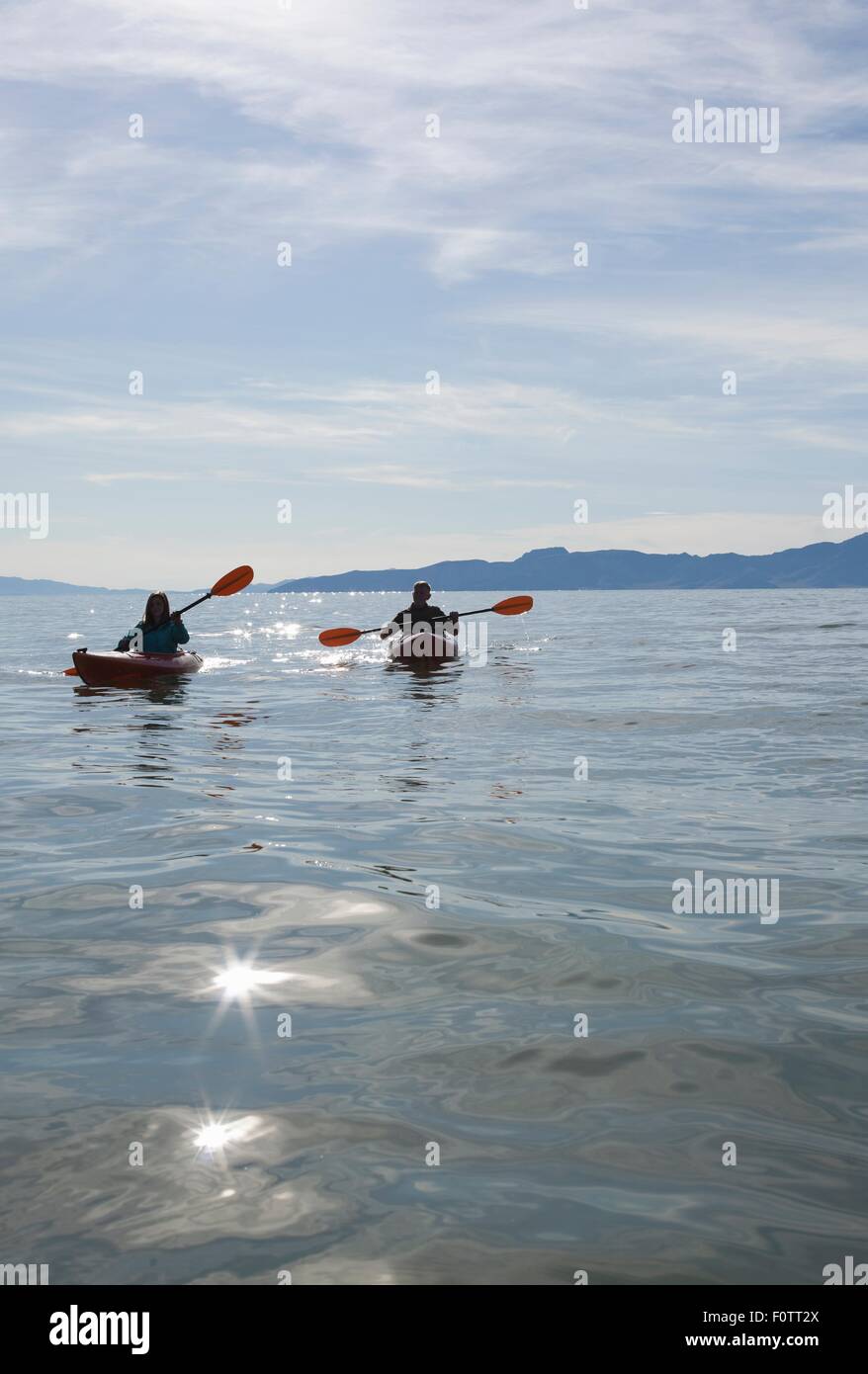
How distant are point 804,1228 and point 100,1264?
200 cm

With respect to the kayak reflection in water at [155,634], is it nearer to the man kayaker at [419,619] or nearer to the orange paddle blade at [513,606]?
the man kayaker at [419,619]

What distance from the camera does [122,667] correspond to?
19.5 meters

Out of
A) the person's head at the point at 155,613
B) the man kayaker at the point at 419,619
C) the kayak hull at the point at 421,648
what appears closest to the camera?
the person's head at the point at 155,613

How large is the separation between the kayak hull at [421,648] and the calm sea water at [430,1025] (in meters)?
11.7

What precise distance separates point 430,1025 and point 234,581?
17.1 metres

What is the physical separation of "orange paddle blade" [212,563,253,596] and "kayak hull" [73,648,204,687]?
1.53 meters

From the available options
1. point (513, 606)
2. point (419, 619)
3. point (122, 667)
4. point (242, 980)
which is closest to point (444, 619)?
point (419, 619)

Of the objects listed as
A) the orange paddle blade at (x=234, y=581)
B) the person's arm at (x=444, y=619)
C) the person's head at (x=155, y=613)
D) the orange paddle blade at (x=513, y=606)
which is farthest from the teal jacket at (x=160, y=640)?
the orange paddle blade at (x=513, y=606)

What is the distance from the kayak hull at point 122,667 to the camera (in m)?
19.2

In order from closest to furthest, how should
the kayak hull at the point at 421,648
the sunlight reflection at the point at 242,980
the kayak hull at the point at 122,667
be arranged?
the sunlight reflection at the point at 242,980, the kayak hull at the point at 122,667, the kayak hull at the point at 421,648

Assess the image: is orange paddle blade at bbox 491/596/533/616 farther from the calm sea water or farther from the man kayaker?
the calm sea water
